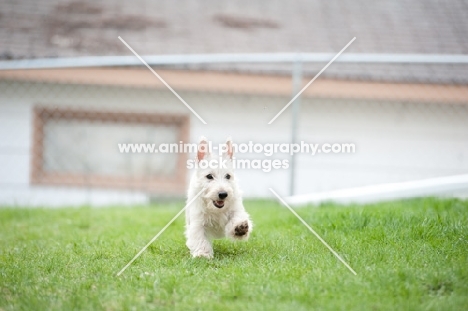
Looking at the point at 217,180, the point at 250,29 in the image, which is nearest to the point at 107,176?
the point at 250,29

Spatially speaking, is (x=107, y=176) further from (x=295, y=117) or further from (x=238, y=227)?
(x=238, y=227)

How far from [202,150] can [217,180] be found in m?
0.30

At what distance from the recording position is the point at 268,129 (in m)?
10.3

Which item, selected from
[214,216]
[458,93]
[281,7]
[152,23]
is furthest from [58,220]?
[281,7]

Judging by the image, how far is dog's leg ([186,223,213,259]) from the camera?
4.71 metres

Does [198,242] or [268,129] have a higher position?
[268,129]

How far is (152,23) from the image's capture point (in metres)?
11.4

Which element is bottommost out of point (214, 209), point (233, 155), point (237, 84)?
point (214, 209)

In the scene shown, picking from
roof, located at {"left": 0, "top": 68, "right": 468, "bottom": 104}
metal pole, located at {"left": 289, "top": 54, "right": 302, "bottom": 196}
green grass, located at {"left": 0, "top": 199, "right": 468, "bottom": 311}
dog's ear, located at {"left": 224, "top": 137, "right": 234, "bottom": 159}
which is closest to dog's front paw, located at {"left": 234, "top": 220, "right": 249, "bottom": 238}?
green grass, located at {"left": 0, "top": 199, "right": 468, "bottom": 311}

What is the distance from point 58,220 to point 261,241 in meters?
3.22

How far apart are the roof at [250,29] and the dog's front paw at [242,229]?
5.48 meters

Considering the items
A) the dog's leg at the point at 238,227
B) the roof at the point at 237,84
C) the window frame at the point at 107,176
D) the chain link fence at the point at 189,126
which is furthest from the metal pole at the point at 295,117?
the window frame at the point at 107,176

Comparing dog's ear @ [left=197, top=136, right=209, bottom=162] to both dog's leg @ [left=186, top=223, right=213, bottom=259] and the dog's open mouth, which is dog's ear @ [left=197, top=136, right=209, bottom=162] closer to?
the dog's open mouth

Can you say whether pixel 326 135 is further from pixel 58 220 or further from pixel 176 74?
pixel 58 220
